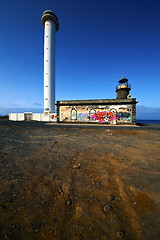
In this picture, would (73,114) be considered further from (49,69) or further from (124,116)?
(49,69)

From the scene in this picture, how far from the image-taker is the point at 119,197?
184 centimetres

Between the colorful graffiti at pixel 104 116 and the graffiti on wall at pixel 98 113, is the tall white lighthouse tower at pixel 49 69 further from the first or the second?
the colorful graffiti at pixel 104 116

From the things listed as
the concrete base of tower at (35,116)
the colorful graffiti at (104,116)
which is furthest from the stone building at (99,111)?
the concrete base of tower at (35,116)

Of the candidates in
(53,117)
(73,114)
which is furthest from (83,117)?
(53,117)

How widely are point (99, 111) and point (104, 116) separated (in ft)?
4.39

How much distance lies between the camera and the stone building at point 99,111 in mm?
16078

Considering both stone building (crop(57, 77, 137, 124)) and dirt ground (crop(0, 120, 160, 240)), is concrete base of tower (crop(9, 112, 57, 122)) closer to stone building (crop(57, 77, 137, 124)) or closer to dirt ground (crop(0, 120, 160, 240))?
stone building (crop(57, 77, 137, 124))

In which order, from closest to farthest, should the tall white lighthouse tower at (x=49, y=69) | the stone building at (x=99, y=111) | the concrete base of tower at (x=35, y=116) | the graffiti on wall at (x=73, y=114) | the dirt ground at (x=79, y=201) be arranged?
the dirt ground at (x=79, y=201), the stone building at (x=99, y=111), the graffiti on wall at (x=73, y=114), the concrete base of tower at (x=35, y=116), the tall white lighthouse tower at (x=49, y=69)

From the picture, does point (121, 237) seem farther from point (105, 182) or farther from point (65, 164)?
point (65, 164)

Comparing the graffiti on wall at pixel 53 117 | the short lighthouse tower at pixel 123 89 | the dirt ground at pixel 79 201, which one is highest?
the short lighthouse tower at pixel 123 89

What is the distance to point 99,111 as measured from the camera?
56.6 ft

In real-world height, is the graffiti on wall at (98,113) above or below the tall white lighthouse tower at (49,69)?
below

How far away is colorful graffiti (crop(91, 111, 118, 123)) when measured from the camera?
16.7 meters

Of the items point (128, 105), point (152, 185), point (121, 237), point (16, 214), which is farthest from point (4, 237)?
point (128, 105)
